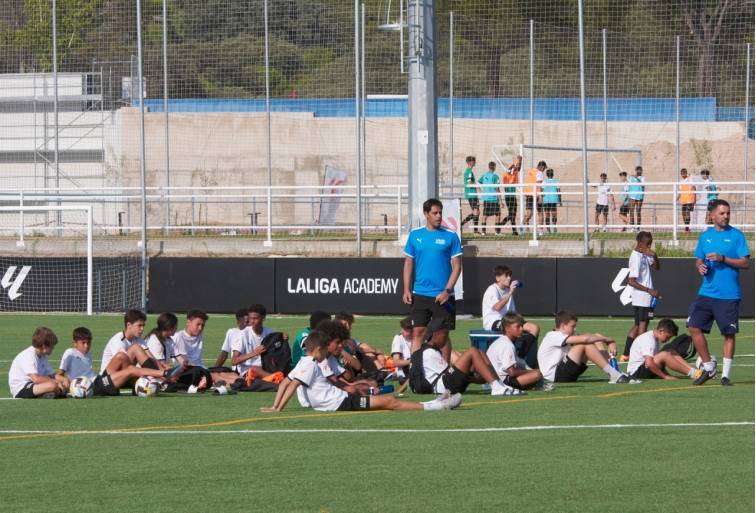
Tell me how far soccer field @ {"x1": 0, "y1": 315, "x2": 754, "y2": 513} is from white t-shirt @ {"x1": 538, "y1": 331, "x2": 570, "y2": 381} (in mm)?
923

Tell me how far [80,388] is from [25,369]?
1.99 feet

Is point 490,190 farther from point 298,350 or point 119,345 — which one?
point 119,345

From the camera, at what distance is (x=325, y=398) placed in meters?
13.4

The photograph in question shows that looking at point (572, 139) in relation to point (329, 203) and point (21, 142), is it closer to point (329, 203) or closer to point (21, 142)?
point (329, 203)

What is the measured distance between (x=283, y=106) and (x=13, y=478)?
35.6m

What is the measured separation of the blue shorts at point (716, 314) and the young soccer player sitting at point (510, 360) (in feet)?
5.69

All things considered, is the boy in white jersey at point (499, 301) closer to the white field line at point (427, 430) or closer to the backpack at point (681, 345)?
the backpack at point (681, 345)

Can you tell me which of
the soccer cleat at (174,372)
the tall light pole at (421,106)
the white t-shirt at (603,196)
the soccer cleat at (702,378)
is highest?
the tall light pole at (421,106)

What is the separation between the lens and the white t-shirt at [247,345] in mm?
16672

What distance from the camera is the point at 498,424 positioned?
40.5ft

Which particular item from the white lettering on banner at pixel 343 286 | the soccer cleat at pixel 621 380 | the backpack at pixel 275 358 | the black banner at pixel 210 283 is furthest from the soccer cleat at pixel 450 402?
the black banner at pixel 210 283

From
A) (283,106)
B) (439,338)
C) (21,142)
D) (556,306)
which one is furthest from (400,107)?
(439,338)

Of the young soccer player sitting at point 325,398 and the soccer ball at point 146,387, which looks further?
the soccer ball at point 146,387

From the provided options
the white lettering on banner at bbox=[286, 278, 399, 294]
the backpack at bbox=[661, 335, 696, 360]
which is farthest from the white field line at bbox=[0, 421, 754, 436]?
the white lettering on banner at bbox=[286, 278, 399, 294]
